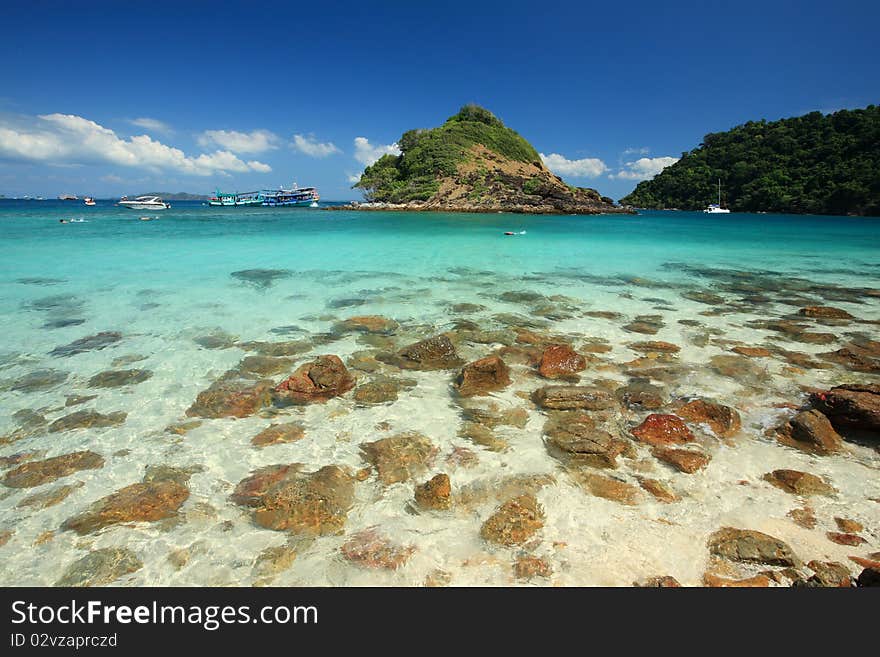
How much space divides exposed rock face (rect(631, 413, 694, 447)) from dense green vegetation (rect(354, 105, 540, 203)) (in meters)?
79.8

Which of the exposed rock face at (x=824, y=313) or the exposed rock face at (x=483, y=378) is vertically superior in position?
the exposed rock face at (x=824, y=313)

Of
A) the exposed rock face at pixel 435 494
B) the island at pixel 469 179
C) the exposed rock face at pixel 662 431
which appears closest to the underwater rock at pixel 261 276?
the exposed rock face at pixel 435 494

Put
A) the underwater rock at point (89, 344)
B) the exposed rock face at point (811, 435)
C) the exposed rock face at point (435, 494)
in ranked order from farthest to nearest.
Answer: the underwater rock at point (89, 344), the exposed rock face at point (811, 435), the exposed rock face at point (435, 494)

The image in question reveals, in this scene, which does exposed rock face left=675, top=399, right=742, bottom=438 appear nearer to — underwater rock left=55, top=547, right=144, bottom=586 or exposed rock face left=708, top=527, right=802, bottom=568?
exposed rock face left=708, top=527, right=802, bottom=568

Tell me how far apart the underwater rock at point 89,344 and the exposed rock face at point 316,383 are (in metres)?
4.73

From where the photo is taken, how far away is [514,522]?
11.9ft

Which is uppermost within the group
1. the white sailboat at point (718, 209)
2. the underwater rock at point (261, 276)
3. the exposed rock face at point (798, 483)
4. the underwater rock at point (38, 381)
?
the white sailboat at point (718, 209)

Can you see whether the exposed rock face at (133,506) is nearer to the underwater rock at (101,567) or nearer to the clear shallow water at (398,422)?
the clear shallow water at (398,422)

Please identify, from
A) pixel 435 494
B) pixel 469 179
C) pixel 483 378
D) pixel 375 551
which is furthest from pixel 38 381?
pixel 469 179

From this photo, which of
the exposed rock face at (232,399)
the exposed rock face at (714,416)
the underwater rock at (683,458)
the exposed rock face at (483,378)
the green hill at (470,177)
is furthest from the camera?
the green hill at (470,177)

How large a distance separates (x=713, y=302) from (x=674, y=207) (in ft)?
442

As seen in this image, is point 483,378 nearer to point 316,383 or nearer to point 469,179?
point 316,383

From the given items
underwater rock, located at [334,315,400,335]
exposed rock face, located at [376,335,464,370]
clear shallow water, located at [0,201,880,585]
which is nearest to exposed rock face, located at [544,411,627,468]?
clear shallow water, located at [0,201,880,585]

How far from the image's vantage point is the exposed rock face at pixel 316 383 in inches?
237
